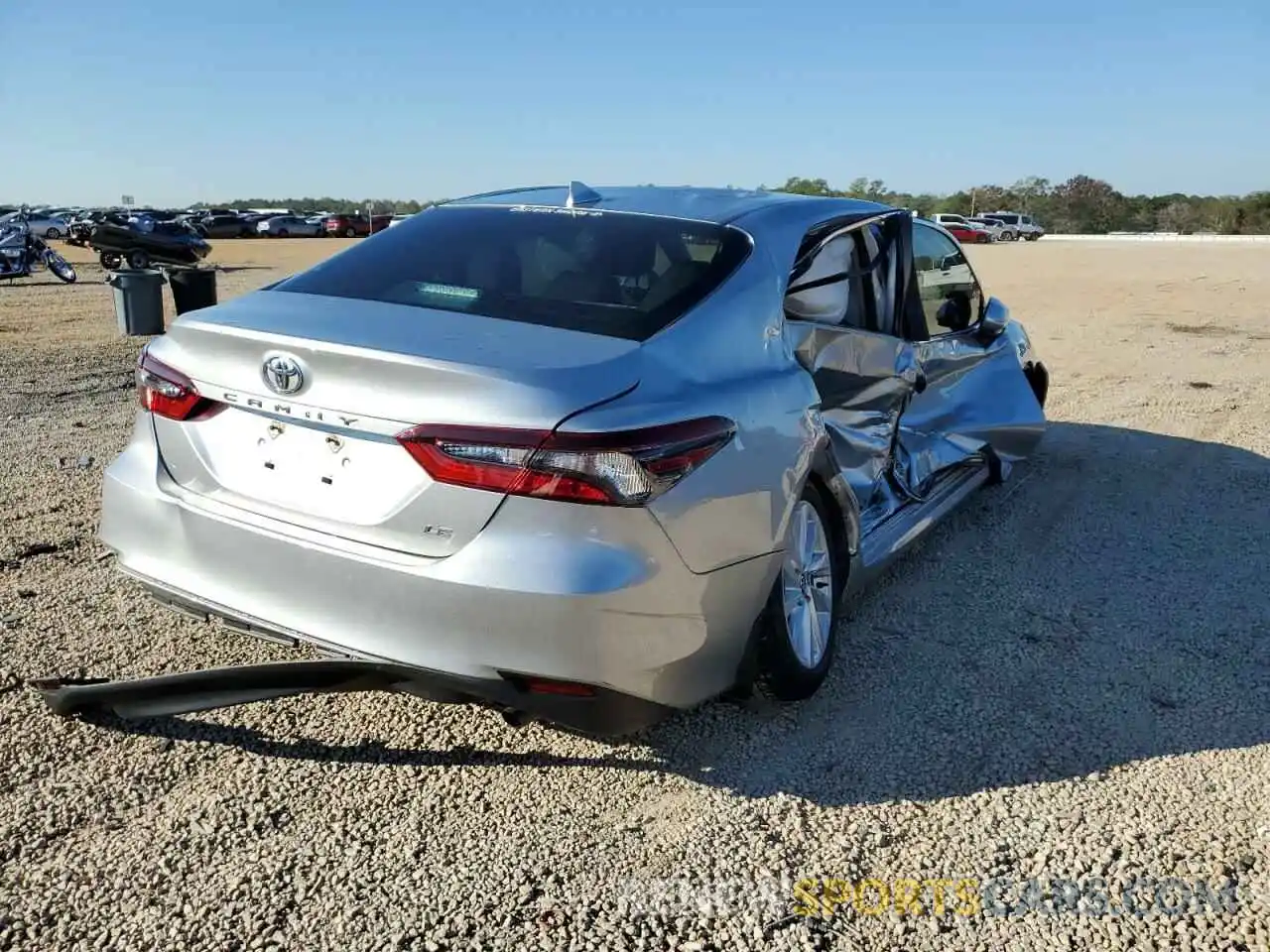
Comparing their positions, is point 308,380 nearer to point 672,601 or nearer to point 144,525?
point 144,525

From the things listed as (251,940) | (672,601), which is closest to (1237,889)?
(672,601)

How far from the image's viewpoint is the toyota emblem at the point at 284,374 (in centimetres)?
284

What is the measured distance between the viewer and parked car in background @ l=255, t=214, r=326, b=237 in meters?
57.6

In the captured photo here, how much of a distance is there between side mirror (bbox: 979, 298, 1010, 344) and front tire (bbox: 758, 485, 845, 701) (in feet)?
8.66

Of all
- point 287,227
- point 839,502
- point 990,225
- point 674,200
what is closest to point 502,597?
point 839,502

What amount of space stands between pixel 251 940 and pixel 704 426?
1.60 metres

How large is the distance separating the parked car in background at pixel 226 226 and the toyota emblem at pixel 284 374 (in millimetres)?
55476

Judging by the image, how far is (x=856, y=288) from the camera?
4.44 meters

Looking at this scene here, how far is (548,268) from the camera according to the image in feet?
11.6

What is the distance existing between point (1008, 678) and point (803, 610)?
858 mm

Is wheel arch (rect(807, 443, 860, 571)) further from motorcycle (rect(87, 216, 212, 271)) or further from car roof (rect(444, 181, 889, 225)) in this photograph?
motorcycle (rect(87, 216, 212, 271))

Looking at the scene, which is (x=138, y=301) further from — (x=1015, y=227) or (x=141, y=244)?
(x=1015, y=227)

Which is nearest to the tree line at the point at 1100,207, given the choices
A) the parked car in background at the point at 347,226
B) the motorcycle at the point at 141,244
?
the parked car in background at the point at 347,226

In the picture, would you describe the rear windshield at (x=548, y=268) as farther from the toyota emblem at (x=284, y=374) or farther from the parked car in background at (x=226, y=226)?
the parked car in background at (x=226, y=226)
